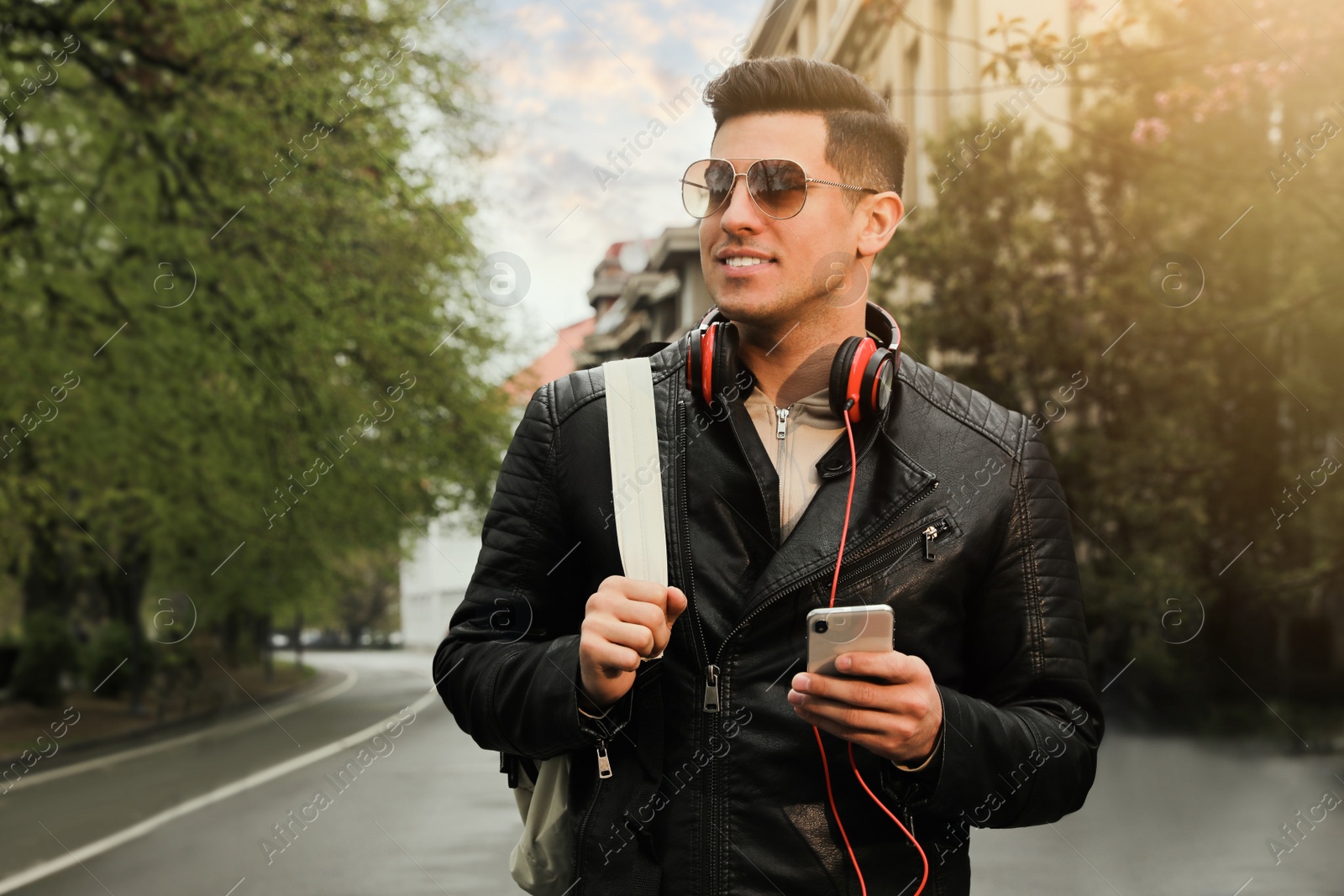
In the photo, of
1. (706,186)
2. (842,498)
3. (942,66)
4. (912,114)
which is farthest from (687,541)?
(912,114)

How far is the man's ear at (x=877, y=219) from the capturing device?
2471 millimetres

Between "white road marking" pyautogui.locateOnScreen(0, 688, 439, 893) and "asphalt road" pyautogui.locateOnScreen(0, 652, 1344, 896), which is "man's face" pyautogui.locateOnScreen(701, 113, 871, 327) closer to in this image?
"asphalt road" pyautogui.locateOnScreen(0, 652, 1344, 896)

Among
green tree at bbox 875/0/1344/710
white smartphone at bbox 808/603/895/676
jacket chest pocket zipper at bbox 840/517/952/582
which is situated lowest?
white smartphone at bbox 808/603/895/676

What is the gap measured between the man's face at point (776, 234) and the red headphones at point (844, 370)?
0.22 feet

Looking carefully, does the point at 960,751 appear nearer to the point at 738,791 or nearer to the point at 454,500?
the point at 738,791

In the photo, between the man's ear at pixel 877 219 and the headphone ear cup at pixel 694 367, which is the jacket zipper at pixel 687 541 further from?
the man's ear at pixel 877 219

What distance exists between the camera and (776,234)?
91.0 inches

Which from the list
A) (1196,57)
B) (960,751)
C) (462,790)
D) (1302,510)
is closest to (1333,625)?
(1302,510)

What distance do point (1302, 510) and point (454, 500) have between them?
11573mm

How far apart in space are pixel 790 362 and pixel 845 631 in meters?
0.66

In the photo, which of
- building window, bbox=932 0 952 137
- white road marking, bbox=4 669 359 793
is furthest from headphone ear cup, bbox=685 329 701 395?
building window, bbox=932 0 952 137

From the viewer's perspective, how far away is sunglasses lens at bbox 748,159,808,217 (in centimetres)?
231

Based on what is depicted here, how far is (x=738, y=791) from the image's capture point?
2.06m

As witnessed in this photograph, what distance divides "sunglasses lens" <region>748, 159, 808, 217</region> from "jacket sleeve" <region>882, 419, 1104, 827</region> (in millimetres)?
550
